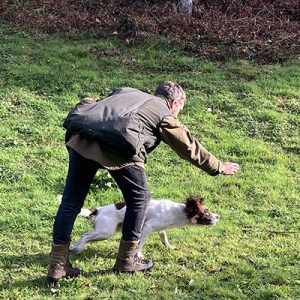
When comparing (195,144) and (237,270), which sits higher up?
(195,144)

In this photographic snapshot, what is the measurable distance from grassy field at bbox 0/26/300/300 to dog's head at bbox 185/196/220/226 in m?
0.33

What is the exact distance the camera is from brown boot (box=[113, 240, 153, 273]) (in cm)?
496

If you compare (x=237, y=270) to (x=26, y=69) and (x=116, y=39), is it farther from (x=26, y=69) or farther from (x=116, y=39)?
(x=116, y=39)

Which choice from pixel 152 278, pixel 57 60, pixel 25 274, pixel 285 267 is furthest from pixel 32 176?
pixel 57 60

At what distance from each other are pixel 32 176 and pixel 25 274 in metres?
2.29

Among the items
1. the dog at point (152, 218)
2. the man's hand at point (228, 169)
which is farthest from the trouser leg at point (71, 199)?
the man's hand at point (228, 169)

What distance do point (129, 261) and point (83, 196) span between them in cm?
72

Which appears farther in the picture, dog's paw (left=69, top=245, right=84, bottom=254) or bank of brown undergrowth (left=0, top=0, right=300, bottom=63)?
bank of brown undergrowth (left=0, top=0, right=300, bottom=63)

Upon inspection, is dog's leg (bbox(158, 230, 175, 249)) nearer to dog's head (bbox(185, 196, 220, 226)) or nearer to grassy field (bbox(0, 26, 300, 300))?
grassy field (bbox(0, 26, 300, 300))

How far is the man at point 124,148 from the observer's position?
176 inches

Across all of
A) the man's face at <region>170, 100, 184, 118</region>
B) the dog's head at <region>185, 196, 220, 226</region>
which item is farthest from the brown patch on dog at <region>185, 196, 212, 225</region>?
the man's face at <region>170, 100, 184, 118</region>

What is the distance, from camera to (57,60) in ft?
36.7

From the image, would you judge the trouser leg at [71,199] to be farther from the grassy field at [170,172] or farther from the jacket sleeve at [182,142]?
the jacket sleeve at [182,142]

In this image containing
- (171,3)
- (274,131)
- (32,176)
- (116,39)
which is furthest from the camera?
(171,3)
